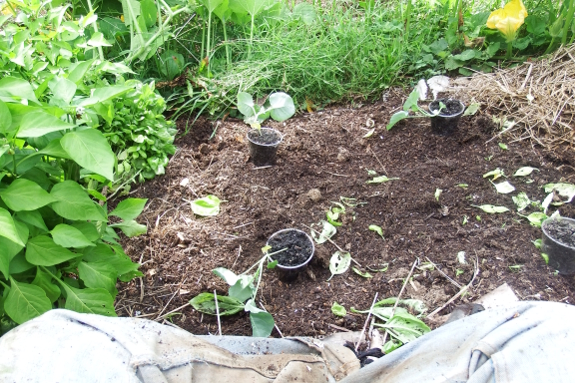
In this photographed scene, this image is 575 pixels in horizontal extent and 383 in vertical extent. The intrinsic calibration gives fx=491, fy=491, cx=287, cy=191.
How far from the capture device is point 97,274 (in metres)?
1.45

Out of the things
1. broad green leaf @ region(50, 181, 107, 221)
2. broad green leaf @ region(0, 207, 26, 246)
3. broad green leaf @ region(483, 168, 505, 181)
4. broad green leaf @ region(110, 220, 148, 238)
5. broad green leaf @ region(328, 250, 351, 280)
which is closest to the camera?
broad green leaf @ region(0, 207, 26, 246)

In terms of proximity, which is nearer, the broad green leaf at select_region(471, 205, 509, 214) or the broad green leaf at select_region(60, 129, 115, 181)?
the broad green leaf at select_region(60, 129, 115, 181)

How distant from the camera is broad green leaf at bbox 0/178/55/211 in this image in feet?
3.94

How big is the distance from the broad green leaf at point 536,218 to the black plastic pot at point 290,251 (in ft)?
3.14

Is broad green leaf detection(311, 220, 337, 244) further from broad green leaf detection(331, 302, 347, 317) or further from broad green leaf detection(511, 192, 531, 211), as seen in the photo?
broad green leaf detection(511, 192, 531, 211)

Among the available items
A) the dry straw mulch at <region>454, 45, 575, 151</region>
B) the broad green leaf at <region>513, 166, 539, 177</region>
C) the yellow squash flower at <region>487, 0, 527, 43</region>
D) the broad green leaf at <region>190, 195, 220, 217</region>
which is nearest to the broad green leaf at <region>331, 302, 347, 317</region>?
the broad green leaf at <region>190, 195, 220, 217</region>

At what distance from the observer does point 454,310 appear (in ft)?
5.61

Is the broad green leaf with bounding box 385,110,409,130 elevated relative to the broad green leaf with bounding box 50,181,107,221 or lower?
lower

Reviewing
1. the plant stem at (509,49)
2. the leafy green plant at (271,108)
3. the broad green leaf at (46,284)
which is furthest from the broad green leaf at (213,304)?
the plant stem at (509,49)

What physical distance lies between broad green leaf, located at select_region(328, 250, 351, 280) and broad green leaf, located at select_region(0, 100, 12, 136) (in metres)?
1.24

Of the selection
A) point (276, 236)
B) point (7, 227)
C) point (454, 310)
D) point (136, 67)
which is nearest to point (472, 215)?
point (454, 310)

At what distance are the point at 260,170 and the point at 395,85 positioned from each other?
1118 mm

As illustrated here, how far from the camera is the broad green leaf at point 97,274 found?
143 cm

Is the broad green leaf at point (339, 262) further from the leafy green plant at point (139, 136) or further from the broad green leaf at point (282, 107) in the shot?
the leafy green plant at point (139, 136)
